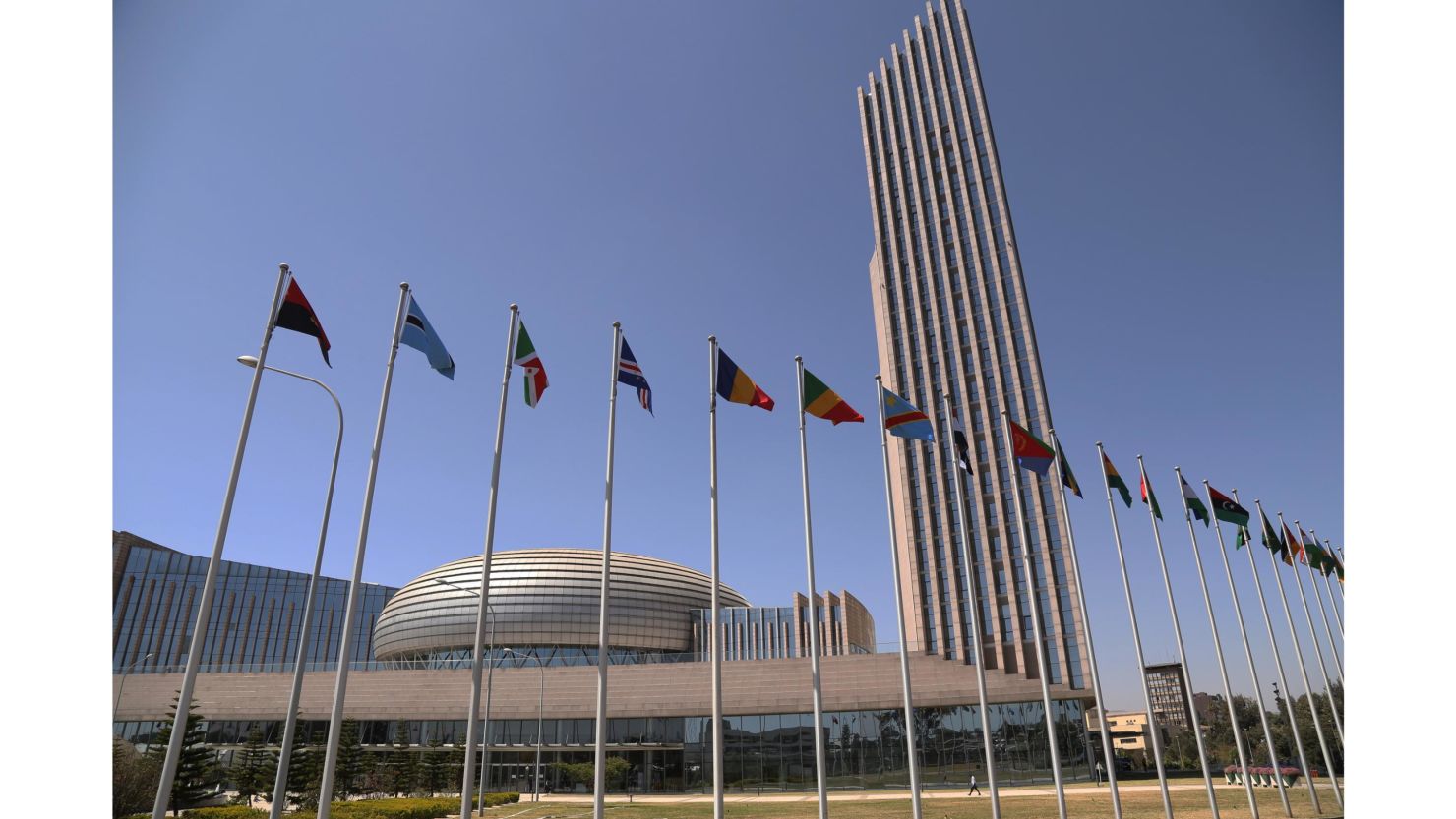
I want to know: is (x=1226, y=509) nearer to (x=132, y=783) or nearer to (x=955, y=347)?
(x=955, y=347)

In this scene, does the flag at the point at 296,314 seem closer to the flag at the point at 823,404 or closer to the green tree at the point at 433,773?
the flag at the point at 823,404

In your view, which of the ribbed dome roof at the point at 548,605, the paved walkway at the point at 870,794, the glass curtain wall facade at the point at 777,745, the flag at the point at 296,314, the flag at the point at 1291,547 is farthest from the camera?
the ribbed dome roof at the point at 548,605

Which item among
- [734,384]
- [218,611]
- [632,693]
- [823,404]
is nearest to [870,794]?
[632,693]

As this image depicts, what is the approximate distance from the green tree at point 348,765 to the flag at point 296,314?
3617 cm

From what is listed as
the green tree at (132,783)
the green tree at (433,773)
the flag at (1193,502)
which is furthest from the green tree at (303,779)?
the flag at (1193,502)

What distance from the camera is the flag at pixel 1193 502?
100 ft

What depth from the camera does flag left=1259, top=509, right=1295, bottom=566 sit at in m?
35.0

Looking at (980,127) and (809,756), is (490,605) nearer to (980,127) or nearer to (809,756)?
(809,756)

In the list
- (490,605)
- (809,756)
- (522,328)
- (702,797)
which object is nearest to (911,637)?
(809,756)

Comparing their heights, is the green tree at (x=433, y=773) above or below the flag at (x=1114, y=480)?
below

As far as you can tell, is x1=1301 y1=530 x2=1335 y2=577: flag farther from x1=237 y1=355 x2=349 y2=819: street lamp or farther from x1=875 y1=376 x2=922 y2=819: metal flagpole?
x1=237 y1=355 x2=349 y2=819: street lamp

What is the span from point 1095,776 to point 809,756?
17.5m

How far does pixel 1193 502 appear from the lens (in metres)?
30.9

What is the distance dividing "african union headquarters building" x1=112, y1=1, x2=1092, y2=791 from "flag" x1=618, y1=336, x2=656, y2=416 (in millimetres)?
23631
